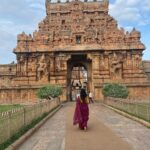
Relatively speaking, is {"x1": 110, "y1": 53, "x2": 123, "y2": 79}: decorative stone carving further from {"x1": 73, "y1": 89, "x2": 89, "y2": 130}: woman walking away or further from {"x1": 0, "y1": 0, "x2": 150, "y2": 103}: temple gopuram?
{"x1": 73, "y1": 89, "x2": 89, "y2": 130}: woman walking away

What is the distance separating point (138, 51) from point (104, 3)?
942cm

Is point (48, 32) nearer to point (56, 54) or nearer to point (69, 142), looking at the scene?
point (56, 54)

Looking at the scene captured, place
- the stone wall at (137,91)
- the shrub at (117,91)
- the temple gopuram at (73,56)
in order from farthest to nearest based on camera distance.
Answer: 1. the temple gopuram at (73,56)
2. the stone wall at (137,91)
3. the shrub at (117,91)

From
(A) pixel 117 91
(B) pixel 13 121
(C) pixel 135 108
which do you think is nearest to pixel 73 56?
(A) pixel 117 91

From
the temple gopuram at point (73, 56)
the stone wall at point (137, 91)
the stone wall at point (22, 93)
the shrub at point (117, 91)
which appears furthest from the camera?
the temple gopuram at point (73, 56)

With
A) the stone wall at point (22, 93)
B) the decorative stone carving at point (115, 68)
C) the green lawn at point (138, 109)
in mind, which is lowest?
the green lawn at point (138, 109)

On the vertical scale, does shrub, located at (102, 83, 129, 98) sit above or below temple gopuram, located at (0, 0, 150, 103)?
below

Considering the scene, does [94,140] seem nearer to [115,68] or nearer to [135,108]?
[135,108]

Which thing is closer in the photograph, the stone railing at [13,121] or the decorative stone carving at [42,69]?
the stone railing at [13,121]

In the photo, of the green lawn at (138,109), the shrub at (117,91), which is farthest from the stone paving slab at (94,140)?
the shrub at (117,91)

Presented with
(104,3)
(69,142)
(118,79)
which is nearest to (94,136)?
(69,142)

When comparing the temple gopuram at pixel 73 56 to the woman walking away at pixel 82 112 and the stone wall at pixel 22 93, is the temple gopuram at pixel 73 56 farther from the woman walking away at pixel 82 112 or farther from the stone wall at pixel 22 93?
the woman walking away at pixel 82 112

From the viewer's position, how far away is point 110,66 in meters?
38.6

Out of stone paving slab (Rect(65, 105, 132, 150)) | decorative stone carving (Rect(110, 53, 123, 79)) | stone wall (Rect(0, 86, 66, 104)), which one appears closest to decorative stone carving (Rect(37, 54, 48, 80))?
stone wall (Rect(0, 86, 66, 104))
